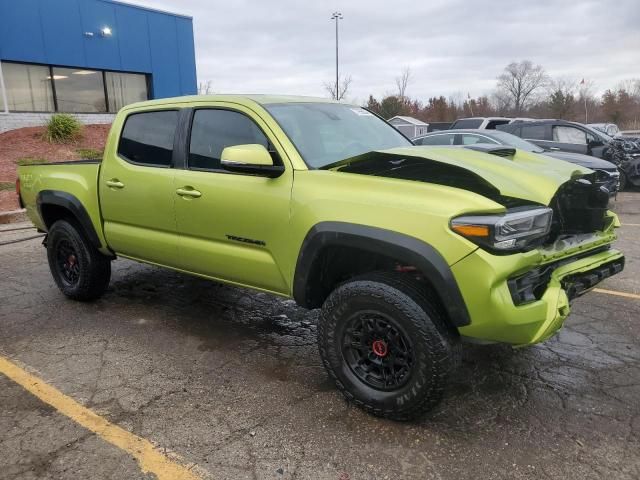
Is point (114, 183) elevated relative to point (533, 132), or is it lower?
lower

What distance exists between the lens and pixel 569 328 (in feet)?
13.4

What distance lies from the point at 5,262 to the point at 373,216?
5.82 metres

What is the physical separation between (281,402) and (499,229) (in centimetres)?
163

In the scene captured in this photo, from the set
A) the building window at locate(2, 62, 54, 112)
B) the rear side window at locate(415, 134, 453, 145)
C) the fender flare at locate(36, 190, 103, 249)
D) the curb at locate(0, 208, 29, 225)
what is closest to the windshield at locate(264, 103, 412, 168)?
the fender flare at locate(36, 190, 103, 249)

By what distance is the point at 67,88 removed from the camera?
17703 mm

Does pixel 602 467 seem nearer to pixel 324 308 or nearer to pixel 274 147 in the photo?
pixel 324 308

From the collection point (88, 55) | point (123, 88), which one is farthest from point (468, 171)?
point (123, 88)

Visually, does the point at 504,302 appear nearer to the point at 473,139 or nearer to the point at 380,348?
the point at 380,348

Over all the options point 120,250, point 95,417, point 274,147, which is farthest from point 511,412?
point 120,250

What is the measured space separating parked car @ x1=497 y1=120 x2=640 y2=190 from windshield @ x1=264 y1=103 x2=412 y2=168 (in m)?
9.10

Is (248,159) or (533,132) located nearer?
(248,159)

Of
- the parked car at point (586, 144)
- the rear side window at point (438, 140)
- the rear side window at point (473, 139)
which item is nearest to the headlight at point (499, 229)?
the rear side window at point (473, 139)

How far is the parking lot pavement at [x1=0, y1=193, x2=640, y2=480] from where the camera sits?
250 centimetres

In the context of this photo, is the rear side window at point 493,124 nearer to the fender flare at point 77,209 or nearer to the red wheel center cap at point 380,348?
the fender flare at point 77,209
